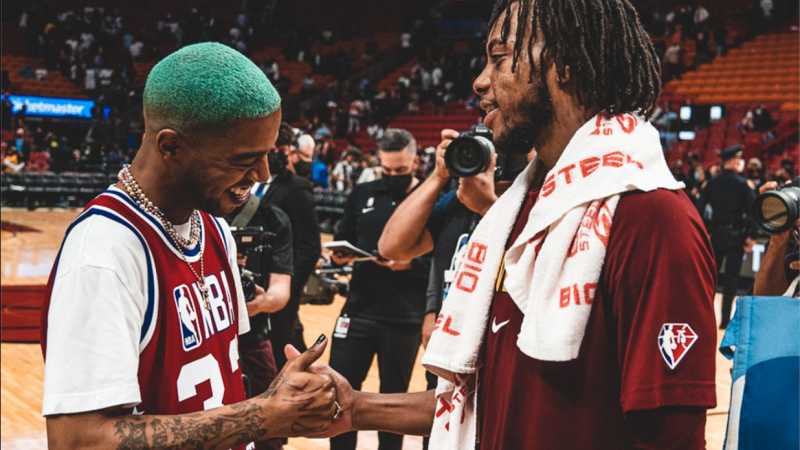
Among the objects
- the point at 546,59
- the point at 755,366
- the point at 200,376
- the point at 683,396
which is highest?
the point at 546,59

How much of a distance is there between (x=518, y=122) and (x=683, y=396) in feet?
1.84

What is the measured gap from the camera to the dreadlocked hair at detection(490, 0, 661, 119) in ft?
4.50

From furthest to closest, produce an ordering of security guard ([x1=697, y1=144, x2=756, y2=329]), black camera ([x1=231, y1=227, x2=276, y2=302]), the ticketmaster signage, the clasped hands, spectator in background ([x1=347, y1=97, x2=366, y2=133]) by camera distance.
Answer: the ticketmaster signage
spectator in background ([x1=347, y1=97, x2=366, y2=133])
security guard ([x1=697, y1=144, x2=756, y2=329])
black camera ([x1=231, y1=227, x2=276, y2=302])
the clasped hands

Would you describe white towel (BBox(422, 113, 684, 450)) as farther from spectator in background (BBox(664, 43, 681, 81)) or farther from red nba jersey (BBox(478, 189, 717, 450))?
spectator in background (BBox(664, 43, 681, 81))

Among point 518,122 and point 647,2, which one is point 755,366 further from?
point 647,2

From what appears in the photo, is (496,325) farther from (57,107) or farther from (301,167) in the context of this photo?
(57,107)

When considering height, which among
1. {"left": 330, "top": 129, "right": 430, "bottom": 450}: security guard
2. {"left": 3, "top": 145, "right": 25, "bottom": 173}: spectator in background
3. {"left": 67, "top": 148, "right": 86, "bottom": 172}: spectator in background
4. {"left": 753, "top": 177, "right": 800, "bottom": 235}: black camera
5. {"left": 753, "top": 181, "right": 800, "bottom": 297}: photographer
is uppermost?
{"left": 753, "top": 177, "right": 800, "bottom": 235}: black camera

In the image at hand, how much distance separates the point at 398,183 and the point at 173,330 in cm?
268

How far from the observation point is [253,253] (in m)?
3.39

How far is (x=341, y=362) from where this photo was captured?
3.61m

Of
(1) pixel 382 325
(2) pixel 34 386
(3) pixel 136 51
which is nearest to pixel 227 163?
(1) pixel 382 325

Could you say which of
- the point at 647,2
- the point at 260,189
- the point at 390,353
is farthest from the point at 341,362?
the point at 647,2

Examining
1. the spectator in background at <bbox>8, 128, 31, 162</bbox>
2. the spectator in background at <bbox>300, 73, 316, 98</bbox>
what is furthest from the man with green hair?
the spectator in background at <bbox>300, 73, 316, 98</bbox>

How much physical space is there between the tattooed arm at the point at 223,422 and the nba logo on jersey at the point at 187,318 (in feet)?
0.45
